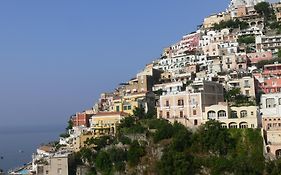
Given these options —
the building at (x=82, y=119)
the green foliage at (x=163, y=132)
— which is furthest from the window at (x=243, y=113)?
the building at (x=82, y=119)

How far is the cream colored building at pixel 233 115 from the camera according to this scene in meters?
42.6

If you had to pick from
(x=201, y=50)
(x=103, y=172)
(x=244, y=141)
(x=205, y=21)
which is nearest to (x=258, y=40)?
(x=201, y=50)

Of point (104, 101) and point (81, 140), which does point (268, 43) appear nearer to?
point (104, 101)

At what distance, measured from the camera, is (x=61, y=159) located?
150 feet

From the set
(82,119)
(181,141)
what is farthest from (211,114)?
(82,119)

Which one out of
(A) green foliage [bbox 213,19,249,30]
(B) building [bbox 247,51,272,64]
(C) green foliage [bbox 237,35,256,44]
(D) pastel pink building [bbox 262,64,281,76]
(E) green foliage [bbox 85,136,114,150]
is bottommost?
(E) green foliage [bbox 85,136,114,150]

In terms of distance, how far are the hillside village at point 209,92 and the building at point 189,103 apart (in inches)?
1.2

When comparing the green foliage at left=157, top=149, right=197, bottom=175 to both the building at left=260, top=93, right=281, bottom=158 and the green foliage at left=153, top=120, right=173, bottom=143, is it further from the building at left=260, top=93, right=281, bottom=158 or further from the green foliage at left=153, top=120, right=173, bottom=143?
the building at left=260, top=93, right=281, bottom=158

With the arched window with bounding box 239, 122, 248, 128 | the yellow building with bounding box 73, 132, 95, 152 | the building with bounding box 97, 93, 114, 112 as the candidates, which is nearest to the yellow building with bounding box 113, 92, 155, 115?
the yellow building with bounding box 73, 132, 95, 152

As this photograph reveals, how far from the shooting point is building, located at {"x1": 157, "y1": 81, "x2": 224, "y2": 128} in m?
45.8

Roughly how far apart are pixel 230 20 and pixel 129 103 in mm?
31455

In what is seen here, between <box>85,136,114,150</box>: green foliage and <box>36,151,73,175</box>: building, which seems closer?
<box>36,151,73,175</box>: building

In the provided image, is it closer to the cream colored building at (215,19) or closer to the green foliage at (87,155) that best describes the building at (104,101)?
the green foliage at (87,155)

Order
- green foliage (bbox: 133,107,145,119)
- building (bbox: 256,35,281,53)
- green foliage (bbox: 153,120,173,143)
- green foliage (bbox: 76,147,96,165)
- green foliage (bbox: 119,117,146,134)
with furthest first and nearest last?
building (bbox: 256,35,281,53)
green foliage (bbox: 133,107,145,119)
green foliage (bbox: 76,147,96,165)
green foliage (bbox: 119,117,146,134)
green foliage (bbox: 153,120,173,143)
